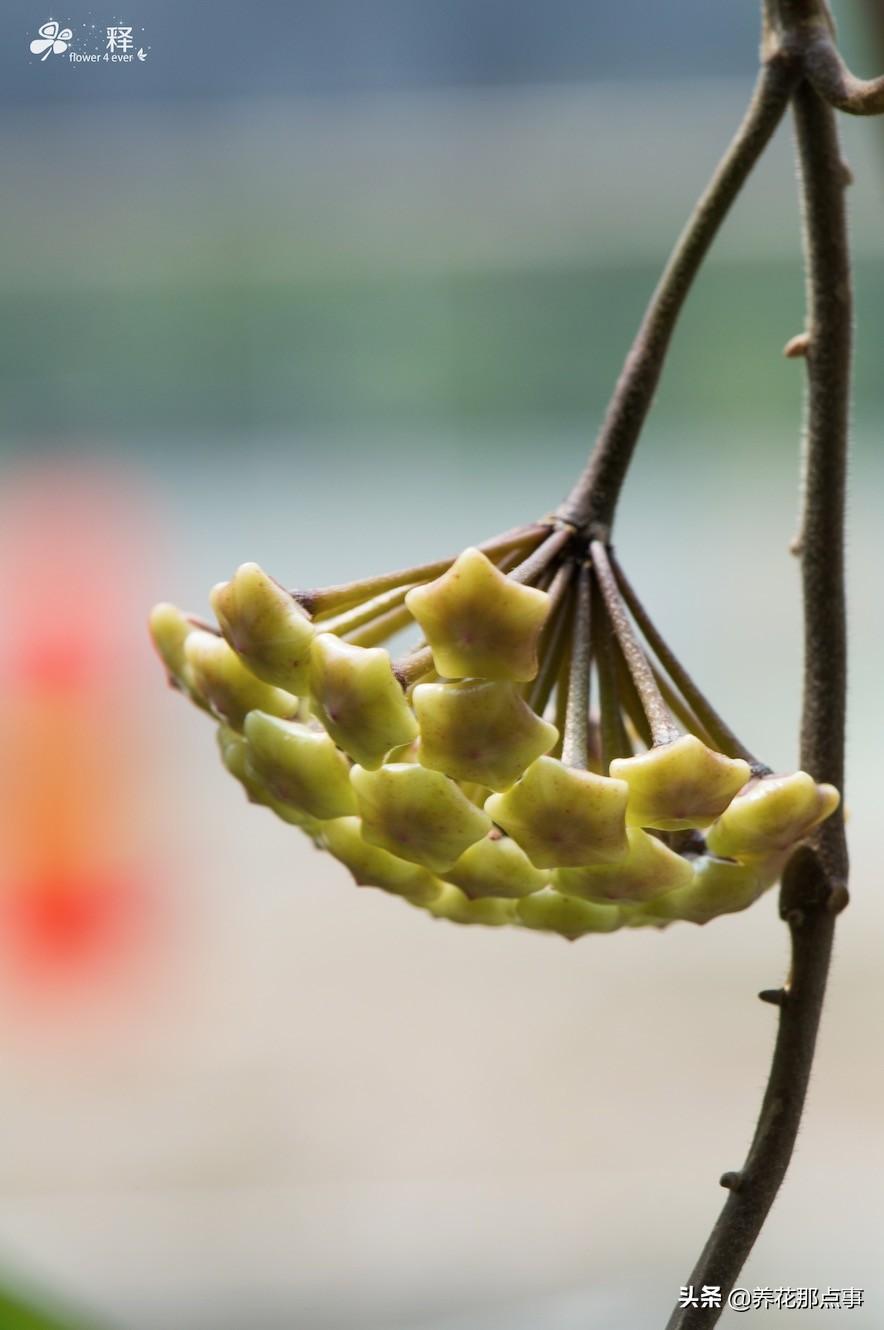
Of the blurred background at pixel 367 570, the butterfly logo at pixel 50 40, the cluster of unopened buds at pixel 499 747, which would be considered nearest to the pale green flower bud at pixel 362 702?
the cluster of unopened buds at pixel 499 747

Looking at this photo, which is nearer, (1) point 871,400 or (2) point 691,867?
(2) point 691,867

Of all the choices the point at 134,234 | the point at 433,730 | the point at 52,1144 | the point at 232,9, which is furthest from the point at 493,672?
the point at 134,234

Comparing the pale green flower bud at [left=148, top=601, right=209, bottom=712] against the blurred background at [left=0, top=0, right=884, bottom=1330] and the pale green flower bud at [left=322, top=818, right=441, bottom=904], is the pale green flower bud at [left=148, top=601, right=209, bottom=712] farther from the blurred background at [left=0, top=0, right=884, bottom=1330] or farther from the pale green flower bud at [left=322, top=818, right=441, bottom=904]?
the blurred background at [left=0, top=0, right=884, bottom=1330]

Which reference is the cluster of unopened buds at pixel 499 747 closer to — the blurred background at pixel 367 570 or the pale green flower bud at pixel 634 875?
the pale green flower bud at pixel 634 875

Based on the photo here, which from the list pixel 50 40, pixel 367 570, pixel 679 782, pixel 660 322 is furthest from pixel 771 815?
pixel 367 570

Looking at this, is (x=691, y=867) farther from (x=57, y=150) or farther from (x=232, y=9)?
(x=57, y=150)

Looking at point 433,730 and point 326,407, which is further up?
point 326,407

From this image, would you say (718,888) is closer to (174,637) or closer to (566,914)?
(566,914)
